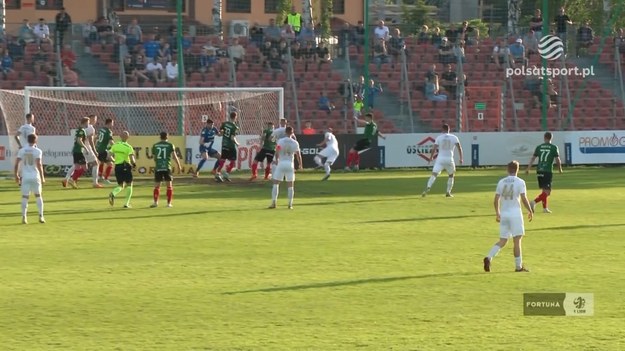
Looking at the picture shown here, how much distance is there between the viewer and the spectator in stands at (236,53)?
4806cm

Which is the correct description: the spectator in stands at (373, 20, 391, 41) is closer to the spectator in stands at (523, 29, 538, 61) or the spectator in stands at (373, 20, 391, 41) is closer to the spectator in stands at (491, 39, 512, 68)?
the spectator in stands at (491, 39, 512, 68)

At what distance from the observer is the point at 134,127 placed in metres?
43.8

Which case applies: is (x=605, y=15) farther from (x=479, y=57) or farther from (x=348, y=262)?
(x=348, y=262)

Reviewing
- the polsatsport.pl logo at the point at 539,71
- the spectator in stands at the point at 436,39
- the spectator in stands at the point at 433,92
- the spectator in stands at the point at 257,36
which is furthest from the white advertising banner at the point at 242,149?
the polsatsport.pl logo at the point at 539,71

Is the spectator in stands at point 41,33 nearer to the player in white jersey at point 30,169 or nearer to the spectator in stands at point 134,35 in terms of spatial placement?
the spectator in stands at point 134,35

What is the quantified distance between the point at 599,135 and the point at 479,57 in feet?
19.2

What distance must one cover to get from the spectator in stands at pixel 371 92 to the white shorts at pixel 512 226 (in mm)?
27766

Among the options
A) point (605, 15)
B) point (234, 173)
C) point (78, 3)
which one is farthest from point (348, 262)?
point (605, 15)

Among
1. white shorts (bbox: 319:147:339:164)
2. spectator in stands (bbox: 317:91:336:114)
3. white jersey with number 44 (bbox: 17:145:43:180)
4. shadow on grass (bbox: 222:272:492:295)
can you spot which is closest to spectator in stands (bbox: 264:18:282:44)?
spectator in stands (bbox: 317:91:336:114)

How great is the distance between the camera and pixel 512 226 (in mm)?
20031

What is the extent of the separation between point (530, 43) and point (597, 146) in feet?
17.5

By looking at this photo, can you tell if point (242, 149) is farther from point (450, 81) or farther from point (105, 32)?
point (450, 81)

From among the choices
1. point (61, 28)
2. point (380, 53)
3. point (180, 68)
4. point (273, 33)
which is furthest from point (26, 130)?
point (380, 53)

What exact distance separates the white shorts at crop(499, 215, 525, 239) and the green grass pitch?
65cm
